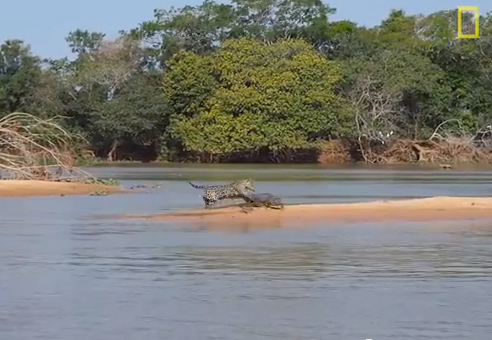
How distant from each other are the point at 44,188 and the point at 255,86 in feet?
104

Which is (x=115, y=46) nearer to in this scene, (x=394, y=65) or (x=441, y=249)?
(x=394, y=65)

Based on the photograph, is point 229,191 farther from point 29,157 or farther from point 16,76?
point 16,76

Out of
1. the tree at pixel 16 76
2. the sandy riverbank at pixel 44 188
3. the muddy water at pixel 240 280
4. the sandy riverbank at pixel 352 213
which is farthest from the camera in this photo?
the tree at pixel 16 76

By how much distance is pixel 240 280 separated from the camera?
1580 cm

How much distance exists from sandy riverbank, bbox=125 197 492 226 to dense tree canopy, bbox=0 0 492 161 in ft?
123

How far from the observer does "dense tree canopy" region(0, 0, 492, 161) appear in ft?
218

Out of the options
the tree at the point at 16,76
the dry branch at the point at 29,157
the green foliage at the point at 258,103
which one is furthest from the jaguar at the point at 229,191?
the tree at the point at 16,76

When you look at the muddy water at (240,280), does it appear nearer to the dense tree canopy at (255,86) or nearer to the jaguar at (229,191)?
the jaguar at (229,191)

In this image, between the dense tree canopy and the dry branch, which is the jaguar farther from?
the dense tree canopy

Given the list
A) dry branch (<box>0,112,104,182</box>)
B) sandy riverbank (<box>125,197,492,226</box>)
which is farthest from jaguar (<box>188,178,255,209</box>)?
dry branch (<box>0,112,104,182</box>)

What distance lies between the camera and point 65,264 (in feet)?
58.0

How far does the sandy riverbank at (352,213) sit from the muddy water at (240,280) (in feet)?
3.75

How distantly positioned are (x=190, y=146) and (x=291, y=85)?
21.8 ft

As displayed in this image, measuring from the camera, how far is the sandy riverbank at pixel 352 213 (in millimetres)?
25547
